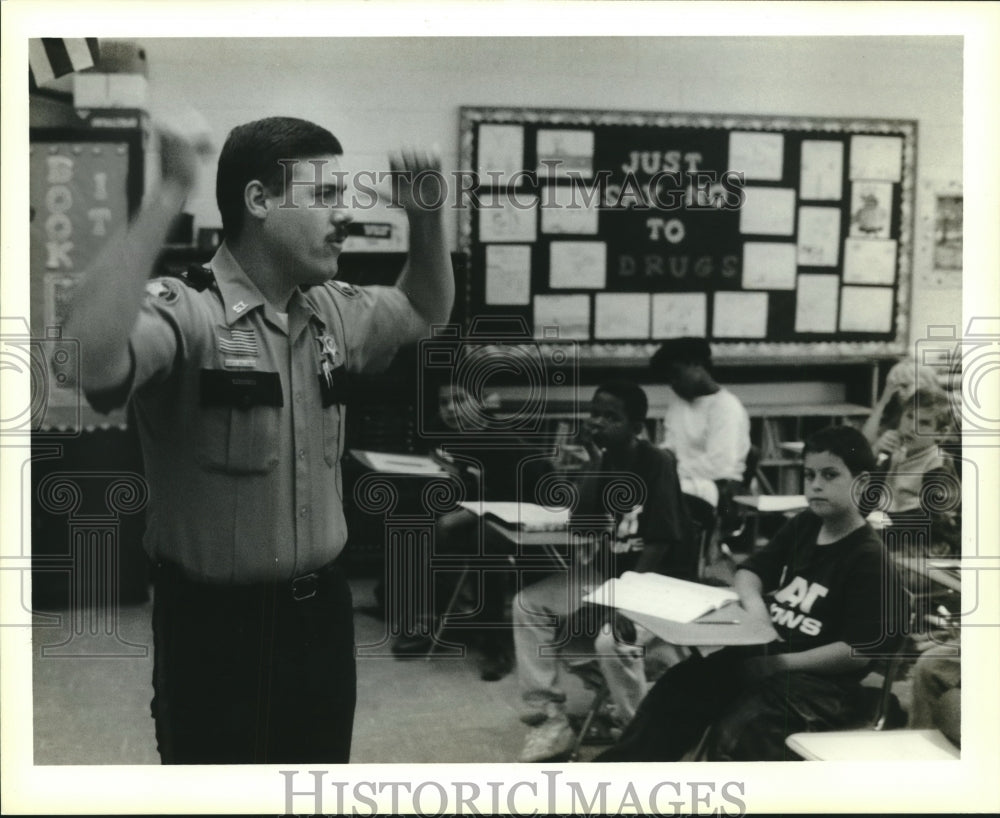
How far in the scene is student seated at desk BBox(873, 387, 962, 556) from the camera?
12.3 feet

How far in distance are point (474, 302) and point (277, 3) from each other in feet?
3.53

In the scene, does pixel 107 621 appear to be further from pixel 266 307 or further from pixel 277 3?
pixel 277 3

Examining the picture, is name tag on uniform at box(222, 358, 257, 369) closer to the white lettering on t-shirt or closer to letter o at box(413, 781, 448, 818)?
letter o at box(413, 781, 448, 818)

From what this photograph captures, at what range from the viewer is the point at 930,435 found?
3.76 metres

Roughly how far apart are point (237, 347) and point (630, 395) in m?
1.19

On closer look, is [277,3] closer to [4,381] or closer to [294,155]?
[294,155]

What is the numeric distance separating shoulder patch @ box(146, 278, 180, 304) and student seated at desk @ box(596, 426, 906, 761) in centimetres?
189

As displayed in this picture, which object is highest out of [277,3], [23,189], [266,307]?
[277,3]

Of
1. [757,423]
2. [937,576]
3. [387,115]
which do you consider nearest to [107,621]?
[387,115]

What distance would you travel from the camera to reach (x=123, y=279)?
346 cm

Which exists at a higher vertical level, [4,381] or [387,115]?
[387,115]

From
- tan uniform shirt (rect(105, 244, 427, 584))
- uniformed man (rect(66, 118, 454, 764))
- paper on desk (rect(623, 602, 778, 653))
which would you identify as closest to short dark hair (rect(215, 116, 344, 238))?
uniformed man (rect(66, 118, 454, 764))

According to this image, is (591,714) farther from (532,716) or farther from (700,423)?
(700,423)

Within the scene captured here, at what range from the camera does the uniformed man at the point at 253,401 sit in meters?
3.51
